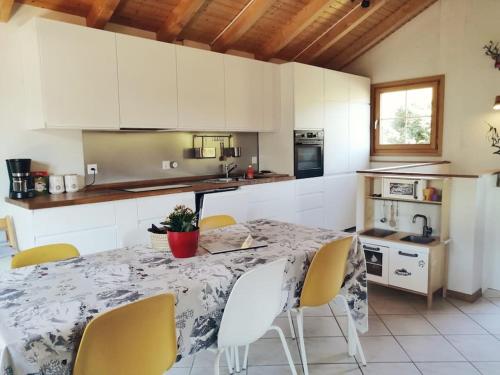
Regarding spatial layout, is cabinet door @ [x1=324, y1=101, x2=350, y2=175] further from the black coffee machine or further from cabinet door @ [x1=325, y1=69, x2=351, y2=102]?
the black coffee machine

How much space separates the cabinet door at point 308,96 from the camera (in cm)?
455

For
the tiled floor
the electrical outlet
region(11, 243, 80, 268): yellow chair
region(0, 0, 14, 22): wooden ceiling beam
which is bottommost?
the tiled floor

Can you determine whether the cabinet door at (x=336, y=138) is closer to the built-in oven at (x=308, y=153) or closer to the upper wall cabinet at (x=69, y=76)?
the built-in oven at (x=308, y=153)

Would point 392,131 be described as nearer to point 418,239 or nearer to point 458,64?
point 458,64

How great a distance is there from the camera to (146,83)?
3479 mm

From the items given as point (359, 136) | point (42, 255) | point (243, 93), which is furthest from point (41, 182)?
point (359, 136)

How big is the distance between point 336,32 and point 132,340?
472 cm

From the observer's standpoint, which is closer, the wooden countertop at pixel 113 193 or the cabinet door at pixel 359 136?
the wooden countertop at pixel 113 193

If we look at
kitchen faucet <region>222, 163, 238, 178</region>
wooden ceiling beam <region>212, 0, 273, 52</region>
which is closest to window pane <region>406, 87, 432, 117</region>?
wooden ceiling beam <region>212, 0, 273, 52</region>

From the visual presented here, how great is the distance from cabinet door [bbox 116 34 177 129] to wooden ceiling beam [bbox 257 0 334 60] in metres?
1.58

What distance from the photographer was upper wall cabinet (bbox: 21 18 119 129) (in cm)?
291

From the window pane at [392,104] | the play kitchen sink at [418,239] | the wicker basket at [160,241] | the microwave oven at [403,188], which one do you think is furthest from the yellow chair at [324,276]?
the window pane at [392,104]

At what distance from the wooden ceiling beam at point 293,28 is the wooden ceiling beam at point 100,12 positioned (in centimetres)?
209

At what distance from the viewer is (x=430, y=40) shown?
16.5ft
